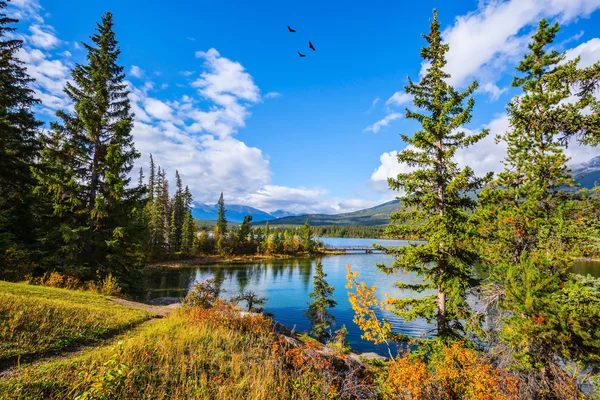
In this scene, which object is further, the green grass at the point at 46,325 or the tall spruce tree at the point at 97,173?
the tall spruce tree at the point at 97,173

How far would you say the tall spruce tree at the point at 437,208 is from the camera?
10281mm

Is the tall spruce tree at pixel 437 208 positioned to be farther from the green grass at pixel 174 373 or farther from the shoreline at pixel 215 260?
the shoreline at pixel 215 260

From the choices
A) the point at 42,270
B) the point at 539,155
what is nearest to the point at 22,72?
the point at 42,270

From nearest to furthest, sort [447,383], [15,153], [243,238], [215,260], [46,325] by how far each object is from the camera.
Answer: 1. [447,383]
2. [46,325]
3. [15,153]
4. [215,260]
5. [243,238]

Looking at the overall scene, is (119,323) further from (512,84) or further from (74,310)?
(512,84)

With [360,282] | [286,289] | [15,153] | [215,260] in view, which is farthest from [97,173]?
[215,260]

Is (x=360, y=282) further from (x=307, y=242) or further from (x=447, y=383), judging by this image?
(x=307, y=242)

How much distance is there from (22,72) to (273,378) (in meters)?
27.6

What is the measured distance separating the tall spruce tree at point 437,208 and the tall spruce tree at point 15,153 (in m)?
20.9

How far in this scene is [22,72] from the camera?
19266 millimetres

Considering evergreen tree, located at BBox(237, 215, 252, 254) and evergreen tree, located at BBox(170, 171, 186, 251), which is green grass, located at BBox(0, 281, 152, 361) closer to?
evergreen tree, located at BBox(170, 171, 186, 251)

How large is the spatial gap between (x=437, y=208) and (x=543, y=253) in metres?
3.64

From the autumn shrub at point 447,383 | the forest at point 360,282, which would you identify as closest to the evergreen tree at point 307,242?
the forest at point 360,282

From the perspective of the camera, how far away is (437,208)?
1116 centimetres
